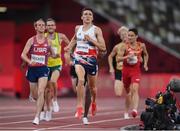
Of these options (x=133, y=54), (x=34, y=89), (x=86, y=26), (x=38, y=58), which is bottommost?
(x=34, y=89)

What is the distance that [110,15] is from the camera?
34031 mm

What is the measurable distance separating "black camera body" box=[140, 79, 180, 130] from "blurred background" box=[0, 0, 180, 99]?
17.0 m

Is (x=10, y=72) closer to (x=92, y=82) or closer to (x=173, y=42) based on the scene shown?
(x=173, y=42)

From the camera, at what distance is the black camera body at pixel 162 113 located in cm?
1478

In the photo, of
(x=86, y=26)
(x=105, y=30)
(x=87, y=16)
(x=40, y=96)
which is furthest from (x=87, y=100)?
(x=105, y=30)

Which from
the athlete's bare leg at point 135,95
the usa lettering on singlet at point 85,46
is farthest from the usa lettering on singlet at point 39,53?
the athlete's bare leg at point 135,95

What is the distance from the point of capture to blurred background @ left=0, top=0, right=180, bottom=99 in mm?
33656

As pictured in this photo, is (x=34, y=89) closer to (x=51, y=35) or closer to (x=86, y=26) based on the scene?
(x=86, y=26)

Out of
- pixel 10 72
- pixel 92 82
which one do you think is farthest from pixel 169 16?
pixel 92 82

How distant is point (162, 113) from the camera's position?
14.8 metres

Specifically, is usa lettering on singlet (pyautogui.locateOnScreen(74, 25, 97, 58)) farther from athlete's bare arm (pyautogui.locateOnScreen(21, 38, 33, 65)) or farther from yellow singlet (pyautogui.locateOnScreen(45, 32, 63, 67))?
yellow singlet (pyautogui.locateOnScreen(45, 32, 63, 67))

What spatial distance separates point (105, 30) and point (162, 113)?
20.4m

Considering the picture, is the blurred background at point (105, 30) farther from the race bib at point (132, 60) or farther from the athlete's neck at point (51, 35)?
the athlete's neck at point (51, 35)

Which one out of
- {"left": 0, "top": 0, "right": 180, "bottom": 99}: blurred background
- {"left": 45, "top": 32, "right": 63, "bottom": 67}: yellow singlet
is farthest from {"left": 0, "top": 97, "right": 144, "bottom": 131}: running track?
{"left": 0, "top": 0, "right": 180, "bottom": 99}: blurred background
